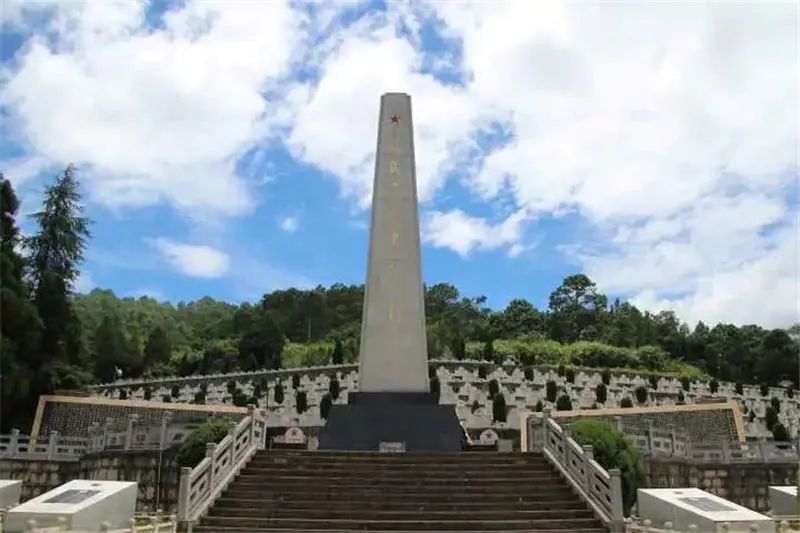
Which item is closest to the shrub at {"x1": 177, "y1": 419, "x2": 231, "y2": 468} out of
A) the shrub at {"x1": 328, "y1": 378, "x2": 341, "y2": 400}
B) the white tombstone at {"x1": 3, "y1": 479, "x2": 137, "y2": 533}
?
the white tombstone at {"x1": 3, "y1": 479, "x2": 137, "y2": 533}

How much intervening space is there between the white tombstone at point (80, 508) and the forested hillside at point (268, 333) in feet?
29.4

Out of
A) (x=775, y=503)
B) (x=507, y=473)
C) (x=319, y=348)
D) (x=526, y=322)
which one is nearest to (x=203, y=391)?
(x=319, y=348)

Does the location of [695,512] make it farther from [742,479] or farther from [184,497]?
[742,479]

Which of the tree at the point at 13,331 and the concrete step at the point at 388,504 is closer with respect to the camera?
the concrete step at the point at 388,504

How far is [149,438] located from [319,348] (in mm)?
29120

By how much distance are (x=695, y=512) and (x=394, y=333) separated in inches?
331

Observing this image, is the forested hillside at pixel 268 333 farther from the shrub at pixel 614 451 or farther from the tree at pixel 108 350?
the shrub at pixel 614 451

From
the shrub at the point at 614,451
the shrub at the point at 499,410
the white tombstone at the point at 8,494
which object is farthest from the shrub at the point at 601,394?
the white tombstone at the point at 8,494

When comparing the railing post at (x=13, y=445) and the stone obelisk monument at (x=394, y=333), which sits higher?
the stone obelisk monument at (x=394, y=333)

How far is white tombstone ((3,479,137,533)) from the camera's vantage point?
7195mm

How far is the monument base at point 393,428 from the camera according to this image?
13.8m

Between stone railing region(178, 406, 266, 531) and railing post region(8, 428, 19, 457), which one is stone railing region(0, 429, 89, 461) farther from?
stone railing region(178, 406, 266, 531)

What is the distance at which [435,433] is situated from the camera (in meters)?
13.9

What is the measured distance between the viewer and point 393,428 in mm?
14094
